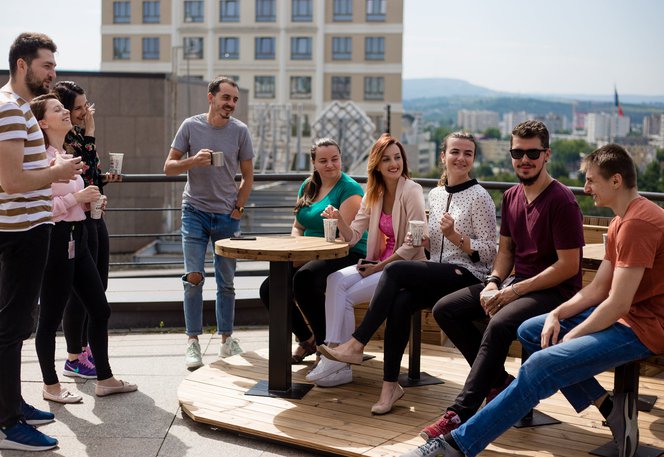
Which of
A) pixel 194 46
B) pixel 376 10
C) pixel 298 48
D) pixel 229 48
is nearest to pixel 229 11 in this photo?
pixel 229 48

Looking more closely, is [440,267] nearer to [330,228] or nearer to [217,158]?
[330,228]

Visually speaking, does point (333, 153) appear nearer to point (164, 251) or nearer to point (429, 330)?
point (429, 330)

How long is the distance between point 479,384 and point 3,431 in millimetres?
1999

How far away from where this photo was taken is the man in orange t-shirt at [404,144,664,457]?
3.20 meters

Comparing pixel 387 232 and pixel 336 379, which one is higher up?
pixel 387 232

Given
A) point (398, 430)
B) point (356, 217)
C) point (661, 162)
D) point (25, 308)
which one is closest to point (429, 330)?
point (356, 217)

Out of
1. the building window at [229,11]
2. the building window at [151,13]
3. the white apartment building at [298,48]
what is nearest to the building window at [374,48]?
the white apartment building at [298,48]

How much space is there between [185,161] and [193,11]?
7819cm

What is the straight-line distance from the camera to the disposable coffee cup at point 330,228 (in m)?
4.44

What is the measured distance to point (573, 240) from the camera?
12.1ft

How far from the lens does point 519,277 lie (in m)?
3.91

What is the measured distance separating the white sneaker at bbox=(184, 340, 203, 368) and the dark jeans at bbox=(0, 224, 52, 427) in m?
1.43

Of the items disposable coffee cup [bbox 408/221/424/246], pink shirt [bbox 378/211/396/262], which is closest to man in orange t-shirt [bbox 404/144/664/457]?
disposable coffee cup [bbox 408/221/424/246]

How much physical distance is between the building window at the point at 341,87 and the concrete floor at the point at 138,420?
70284 mm
